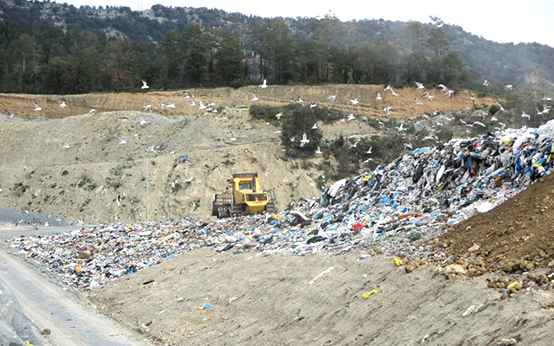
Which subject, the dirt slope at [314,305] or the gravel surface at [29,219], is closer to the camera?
the dirt slope at [314,305]

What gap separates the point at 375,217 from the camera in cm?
1324

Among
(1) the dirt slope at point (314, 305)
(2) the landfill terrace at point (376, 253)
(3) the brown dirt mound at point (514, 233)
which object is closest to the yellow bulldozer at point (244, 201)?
(2) the landfill terrace at point (376, 253)

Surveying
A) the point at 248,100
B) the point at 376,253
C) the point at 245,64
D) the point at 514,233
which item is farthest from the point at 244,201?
the point at 245,64

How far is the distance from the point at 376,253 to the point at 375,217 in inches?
135

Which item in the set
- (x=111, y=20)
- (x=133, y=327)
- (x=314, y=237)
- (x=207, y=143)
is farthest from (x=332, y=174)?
(x=111, y=20)

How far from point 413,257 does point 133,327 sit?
5.14 m

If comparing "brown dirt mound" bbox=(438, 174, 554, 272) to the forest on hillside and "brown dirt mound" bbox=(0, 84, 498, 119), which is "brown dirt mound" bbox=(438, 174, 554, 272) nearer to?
the forest on hillside

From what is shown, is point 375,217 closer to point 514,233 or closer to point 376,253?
point 376,253

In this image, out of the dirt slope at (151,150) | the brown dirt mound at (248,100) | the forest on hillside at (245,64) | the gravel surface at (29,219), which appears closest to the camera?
the gravel surface at (29,219)

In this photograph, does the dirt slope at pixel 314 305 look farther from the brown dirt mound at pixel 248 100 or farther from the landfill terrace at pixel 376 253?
the brown dirt mound at pixel 248 100

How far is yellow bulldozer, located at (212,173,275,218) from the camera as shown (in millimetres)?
24656

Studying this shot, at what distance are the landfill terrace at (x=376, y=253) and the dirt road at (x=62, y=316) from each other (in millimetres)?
470

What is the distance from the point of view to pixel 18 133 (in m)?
47.1

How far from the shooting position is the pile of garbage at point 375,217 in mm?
11180
